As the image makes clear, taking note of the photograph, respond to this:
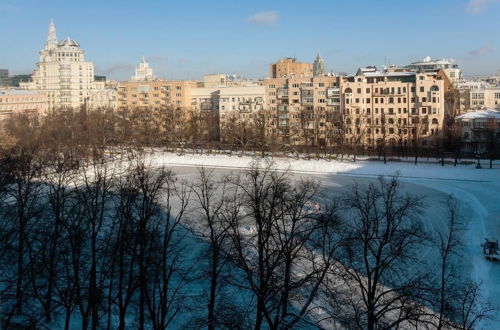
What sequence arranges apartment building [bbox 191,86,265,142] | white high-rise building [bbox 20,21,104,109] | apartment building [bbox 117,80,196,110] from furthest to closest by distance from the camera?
white high-rise building [bbox 20,21,104,109] → apartment building [bbox 117,80,196,110] → apartment building [bbox 191,86,265,142]

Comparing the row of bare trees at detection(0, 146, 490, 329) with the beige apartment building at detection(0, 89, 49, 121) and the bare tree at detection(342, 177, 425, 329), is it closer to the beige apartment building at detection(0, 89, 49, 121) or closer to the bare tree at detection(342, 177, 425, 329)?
the bare tree at detection(342, 177, 425, 329)

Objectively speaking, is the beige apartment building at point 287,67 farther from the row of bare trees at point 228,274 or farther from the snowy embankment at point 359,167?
the row of bare trees at point 228,274

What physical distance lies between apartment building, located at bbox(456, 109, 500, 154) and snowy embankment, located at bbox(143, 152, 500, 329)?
984cm

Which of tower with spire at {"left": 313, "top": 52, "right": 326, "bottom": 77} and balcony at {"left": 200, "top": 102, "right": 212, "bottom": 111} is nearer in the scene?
balcony at {"left": 200, "top": 102, "right": 212, "bottom": 111}

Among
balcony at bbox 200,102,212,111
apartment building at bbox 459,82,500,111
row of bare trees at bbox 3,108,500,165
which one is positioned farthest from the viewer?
apartment building at bbox 459,82,500,111

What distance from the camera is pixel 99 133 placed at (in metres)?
51.9

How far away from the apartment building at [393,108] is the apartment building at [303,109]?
1.49 meters

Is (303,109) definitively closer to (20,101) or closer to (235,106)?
(235,106)

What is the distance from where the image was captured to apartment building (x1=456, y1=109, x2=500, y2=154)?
47938mm

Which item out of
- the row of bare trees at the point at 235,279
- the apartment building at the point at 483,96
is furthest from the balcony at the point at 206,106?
the row of bare trees at the point at 235,279

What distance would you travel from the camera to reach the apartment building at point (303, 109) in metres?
53.3

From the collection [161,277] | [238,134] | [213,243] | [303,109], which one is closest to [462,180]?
[161,277]

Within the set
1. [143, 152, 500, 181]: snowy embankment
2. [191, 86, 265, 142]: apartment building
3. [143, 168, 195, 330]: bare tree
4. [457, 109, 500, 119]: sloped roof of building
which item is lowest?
[143, 168, 195, 330]: bare tree

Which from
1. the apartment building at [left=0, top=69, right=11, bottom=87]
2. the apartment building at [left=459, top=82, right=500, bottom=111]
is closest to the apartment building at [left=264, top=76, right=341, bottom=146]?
the apartment building at [left=459, top=82, right=500, bottom=111]
